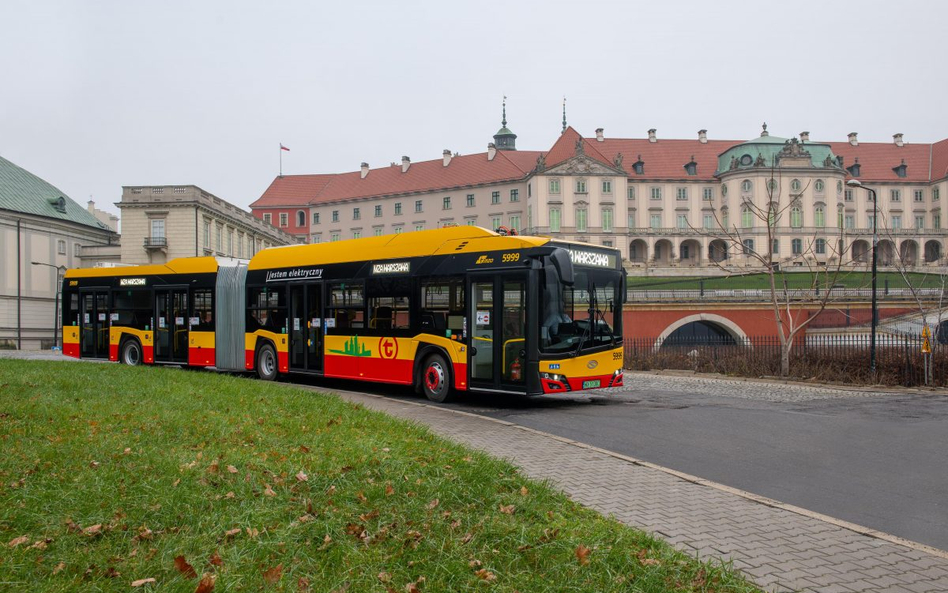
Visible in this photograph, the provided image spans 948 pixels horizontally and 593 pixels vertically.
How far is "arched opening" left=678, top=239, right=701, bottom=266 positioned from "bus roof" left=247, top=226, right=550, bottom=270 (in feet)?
276

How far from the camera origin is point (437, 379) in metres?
15.5

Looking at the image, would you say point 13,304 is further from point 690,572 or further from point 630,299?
point 690,572

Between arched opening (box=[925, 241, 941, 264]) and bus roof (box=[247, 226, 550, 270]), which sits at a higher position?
arched opening (box=[925, 241, 941, 264])

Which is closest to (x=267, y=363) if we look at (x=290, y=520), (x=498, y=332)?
(x=498, y=332)

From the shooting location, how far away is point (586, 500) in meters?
6.93

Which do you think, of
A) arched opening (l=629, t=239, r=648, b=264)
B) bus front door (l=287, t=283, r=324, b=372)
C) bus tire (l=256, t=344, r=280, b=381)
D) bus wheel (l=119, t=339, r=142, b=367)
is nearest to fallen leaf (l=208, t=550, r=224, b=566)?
bus front door (l=287, t=283, r=324, b=372)

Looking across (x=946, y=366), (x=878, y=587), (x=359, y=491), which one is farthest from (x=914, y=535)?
(x=946, y=366)

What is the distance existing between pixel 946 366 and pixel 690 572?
19.0 meters

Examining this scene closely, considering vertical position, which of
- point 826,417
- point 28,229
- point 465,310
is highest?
point 28,229

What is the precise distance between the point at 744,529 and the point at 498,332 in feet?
27.4

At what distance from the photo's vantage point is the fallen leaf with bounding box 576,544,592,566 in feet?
16.1

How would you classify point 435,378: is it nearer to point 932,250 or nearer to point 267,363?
point 267,363

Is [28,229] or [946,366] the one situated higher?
[28,229]

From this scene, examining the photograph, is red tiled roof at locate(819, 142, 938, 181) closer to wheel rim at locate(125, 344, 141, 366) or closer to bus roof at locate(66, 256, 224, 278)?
bus roof at locate(66, 256, 224, 278)
